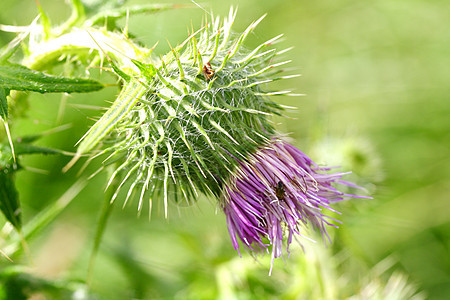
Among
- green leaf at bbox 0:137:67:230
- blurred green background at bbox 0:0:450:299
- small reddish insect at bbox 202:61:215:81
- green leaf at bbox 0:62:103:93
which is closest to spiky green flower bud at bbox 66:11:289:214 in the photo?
small reddish insect at bbox 202:61:215:81

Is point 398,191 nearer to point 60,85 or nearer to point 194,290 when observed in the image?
point 194,290

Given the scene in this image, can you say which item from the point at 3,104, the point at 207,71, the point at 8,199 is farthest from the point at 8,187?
the point at 207,71

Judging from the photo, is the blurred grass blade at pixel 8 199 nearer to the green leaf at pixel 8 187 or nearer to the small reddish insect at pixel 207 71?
the green leaf at pixel 8 187

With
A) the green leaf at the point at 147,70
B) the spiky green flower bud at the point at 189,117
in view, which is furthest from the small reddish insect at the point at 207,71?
the green leaf at the point at 147,70

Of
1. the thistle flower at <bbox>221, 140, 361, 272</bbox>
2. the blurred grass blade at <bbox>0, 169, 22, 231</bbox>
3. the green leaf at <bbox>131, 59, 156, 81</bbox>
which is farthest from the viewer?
the blurred grass blade at <bbox>0, 169, 22, 231</bbox>

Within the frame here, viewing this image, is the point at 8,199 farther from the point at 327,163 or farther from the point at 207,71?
the point at 327,163

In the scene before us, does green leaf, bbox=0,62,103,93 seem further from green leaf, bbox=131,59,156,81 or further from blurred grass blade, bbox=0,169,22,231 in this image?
blurred grass blade, bbox=0,169,22,231
